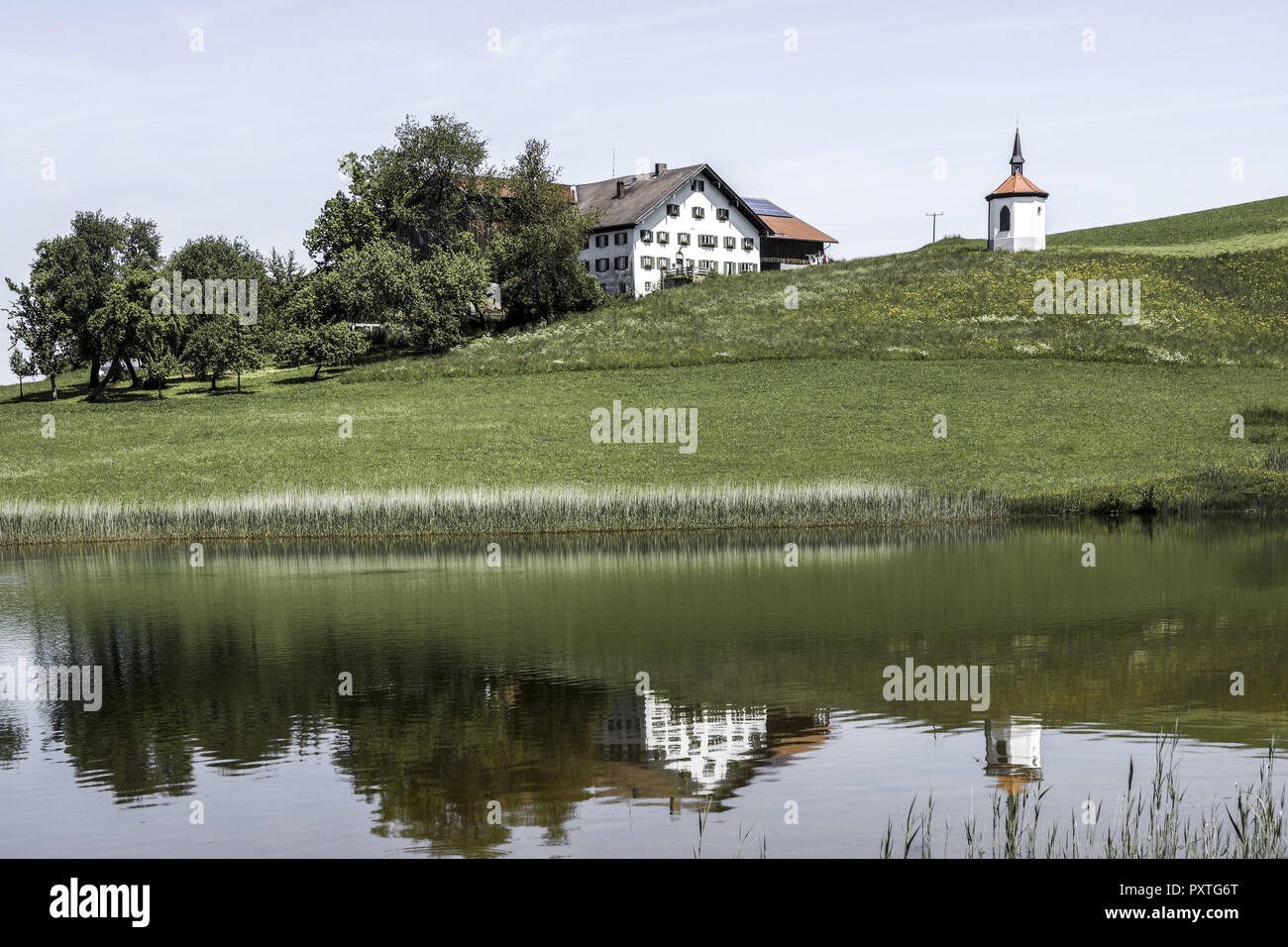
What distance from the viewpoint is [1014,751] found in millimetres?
17234

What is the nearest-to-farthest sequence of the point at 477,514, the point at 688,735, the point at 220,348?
the point at 688,735, the point at 477,514, the point at 220,348

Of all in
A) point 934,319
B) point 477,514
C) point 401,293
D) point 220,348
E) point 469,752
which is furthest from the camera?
point 401,293

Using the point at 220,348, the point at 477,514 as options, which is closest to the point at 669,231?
the point at 220,348

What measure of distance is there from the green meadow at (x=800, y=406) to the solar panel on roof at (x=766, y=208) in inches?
1753

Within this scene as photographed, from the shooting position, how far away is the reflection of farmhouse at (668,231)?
4980 inches

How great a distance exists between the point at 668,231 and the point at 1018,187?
111ft

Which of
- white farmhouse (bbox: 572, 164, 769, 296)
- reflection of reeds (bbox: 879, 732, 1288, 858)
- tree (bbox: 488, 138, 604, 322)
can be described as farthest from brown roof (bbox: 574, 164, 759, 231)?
reflection of reeds (bbox: 879, 732, 1288, 858)

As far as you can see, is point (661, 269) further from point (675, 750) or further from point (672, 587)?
point (675, 750)

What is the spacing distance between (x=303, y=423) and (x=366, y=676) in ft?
177

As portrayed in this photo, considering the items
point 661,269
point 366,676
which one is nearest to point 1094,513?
point 366,676

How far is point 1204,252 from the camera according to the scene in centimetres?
10850

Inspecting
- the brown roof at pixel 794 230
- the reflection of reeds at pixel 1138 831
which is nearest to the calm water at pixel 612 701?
the reflection of reeds at pixel 1138 831

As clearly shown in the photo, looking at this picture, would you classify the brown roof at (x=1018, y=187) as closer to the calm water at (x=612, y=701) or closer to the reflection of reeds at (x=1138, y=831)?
the calm water at (x=612, y=701)

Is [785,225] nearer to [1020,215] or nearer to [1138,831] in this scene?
[1020,215]
